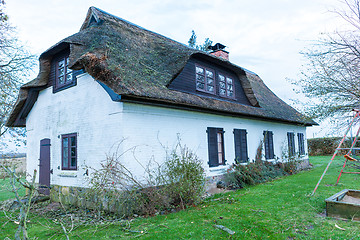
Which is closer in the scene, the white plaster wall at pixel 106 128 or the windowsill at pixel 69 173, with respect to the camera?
the white plaster wall at pixel 106 128

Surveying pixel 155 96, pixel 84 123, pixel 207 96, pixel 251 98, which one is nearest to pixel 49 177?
pixel 84 123

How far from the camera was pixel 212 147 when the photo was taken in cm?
1043

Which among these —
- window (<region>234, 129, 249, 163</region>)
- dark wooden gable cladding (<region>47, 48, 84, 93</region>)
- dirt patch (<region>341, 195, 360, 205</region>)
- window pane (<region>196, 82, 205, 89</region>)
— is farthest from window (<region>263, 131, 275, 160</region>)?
dark wooden gable cladding (<region>47, 48, 84, 93</region>)

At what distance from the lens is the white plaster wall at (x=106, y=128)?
7.64 meters

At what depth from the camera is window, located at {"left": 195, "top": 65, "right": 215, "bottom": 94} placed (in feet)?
34.6

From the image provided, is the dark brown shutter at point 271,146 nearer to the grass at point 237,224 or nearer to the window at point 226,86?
the window at point 226,86

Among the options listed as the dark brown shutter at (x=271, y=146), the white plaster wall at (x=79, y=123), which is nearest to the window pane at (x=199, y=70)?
the white plaster wall at (x=79, y=123)

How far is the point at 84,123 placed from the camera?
28.8ft

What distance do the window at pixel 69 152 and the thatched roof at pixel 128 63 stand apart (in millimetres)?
2685

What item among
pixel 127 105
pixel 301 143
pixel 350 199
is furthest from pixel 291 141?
pixel 127 105

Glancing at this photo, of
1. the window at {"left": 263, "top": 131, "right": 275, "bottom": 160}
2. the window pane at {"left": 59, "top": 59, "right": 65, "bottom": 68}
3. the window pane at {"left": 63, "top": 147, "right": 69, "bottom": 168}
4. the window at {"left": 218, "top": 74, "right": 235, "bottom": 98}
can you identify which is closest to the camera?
the window pane at {"left": 63, "top": 147, "right": 69, "bottom": 168}

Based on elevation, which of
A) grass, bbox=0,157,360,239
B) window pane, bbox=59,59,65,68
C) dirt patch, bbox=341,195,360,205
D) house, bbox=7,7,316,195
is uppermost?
window pane, bbox=59,59,65,68

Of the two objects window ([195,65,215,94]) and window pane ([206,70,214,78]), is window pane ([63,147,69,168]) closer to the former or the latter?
window ([195,65,215,94])

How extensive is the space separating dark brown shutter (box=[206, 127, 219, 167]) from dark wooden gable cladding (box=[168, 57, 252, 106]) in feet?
4.93
